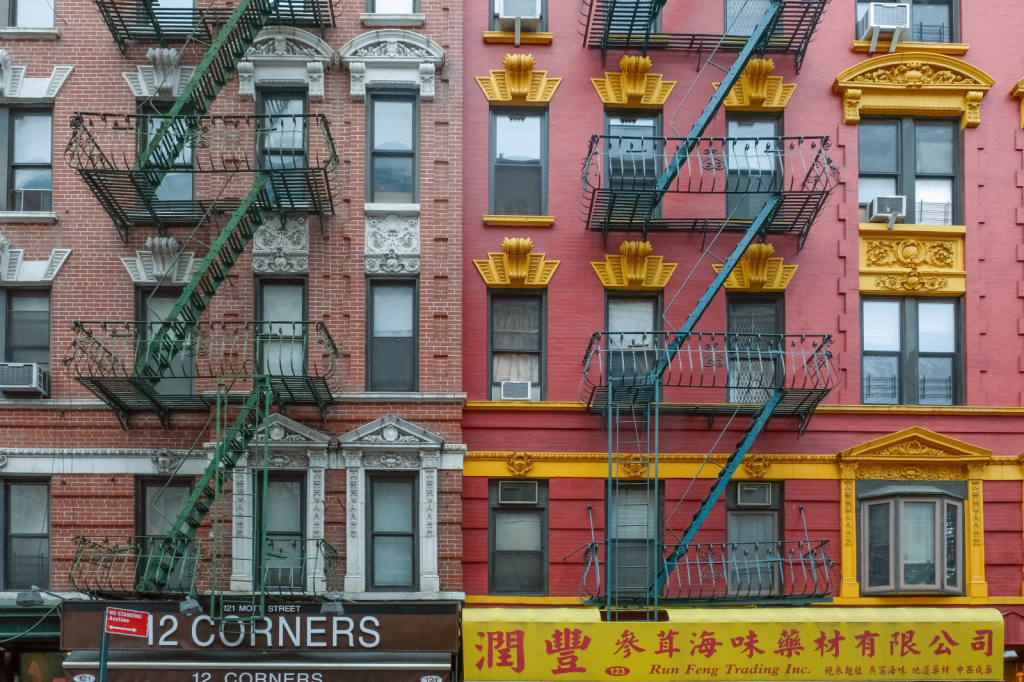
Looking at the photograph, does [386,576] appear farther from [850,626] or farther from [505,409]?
[850,626]

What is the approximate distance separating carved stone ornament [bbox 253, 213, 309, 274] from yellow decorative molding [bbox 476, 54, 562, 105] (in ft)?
11.6

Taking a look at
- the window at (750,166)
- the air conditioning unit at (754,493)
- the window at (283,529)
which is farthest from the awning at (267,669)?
the window at (750,166)

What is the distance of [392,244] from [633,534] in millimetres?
5716

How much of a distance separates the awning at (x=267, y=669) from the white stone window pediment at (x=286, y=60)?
8290 mm

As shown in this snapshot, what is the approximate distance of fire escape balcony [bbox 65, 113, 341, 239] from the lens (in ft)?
50.2

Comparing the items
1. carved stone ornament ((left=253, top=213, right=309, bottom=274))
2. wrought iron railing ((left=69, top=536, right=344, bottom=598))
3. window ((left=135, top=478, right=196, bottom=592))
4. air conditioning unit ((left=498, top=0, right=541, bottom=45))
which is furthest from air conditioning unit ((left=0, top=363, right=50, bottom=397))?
air conditioning unit ((left=498, top=0, right=541, bottom=45))

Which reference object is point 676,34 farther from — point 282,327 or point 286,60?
point 282,327

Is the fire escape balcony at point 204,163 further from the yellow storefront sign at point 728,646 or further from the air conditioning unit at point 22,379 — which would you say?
the yellow storefront sign at point 728,646

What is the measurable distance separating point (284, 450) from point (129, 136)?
212 inches

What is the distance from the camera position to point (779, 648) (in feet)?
47.9

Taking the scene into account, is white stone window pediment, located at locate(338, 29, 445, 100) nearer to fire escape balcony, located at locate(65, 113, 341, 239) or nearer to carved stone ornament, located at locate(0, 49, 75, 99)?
fire escape balcony, located at locate(65, 113, 341, 239)

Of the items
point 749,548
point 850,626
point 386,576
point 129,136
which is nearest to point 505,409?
point 386,576

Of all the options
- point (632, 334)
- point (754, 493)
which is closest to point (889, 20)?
point (632, 334)

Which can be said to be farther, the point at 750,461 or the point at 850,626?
the point at 750,461
